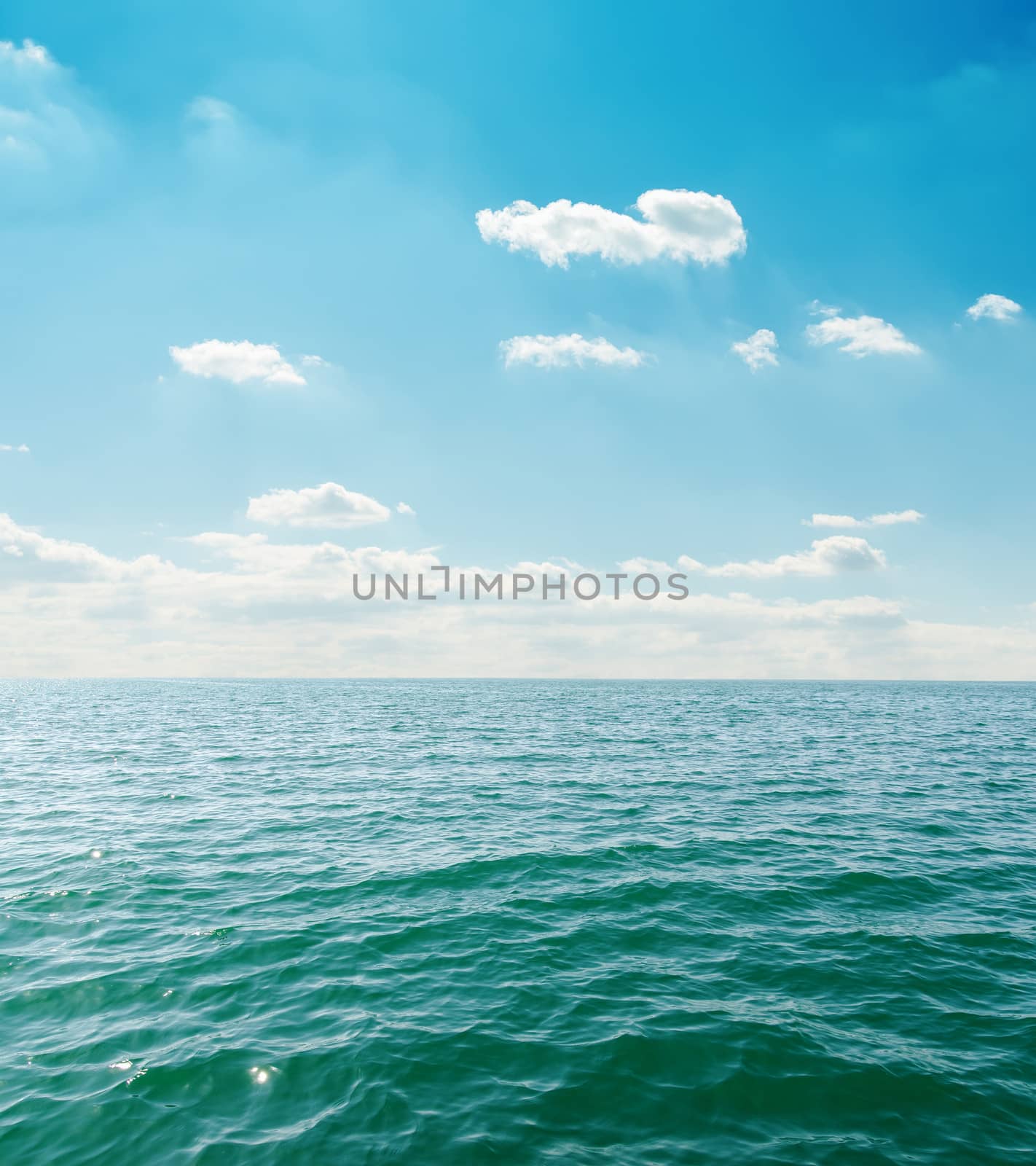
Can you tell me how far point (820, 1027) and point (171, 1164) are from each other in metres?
11.9

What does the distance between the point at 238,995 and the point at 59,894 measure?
10050 mm

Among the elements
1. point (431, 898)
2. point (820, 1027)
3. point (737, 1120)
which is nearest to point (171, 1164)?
point (737, 1120)

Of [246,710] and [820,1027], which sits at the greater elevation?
[820,1027]

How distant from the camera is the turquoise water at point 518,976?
10.5m

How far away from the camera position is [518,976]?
15.0 m

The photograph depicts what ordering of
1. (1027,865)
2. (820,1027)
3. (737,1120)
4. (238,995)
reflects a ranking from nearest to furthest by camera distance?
(737,1120)
(820,1027)
(238,995)
(1027,865)

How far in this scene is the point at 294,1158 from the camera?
9711 millimetres

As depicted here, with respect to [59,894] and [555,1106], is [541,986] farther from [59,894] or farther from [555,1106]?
[59,894]

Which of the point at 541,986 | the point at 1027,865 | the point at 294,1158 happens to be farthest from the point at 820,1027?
the point at 1027,865

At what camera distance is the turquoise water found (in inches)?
412

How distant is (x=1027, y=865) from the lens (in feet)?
75.7

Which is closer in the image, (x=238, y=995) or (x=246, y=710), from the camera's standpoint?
(x=238, y=995)

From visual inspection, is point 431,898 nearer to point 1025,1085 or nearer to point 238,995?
point 238,995

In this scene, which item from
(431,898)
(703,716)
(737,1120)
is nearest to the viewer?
(737,1120)
